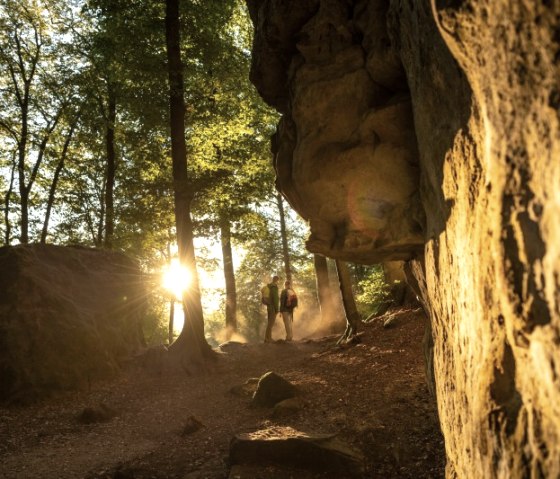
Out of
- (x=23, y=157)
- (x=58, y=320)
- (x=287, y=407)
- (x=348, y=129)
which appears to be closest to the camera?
(x=348, y=129)

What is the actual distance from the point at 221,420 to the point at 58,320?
4.98m

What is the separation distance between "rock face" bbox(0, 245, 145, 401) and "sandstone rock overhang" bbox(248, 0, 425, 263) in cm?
640

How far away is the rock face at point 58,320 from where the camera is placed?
8273 millimetres

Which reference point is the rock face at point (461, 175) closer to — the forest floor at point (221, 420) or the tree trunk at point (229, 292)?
the forest floor at point (221, 420)

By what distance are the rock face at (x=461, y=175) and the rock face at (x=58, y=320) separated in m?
6.81

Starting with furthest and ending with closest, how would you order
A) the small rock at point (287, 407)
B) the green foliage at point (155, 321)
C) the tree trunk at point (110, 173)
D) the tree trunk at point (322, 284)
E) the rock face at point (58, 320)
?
1. the green foliage at point (155, 321)
2. the tree trunk at point (110, 173)
3. the tree trunk at point (322, 284)
4. the rock face at point (58, 320)
5. the small rock at point (287, 407)

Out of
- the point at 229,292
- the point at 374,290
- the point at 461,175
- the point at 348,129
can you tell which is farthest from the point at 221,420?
the point at 229,292

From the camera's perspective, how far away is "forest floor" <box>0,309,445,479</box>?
504 cm

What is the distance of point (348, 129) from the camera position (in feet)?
19.2

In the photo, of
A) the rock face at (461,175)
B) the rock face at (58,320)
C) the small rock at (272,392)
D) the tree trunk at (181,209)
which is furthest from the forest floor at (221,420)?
the rock face at (461,175)

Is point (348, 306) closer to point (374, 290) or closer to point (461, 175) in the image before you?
point (374, 290)

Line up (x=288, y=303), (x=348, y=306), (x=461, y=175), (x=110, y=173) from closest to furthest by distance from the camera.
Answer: (x=461, y=175) < (x=348, y=306) < (x=288, y=303) < (x=110, y=173)

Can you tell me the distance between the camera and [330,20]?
590 cm

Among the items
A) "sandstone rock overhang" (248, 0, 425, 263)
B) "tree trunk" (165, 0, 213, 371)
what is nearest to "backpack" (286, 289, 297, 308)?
"tree trunk" (165, 0, 213, 371)
